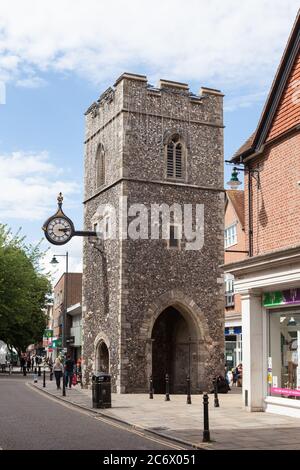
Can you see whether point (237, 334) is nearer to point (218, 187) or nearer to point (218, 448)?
point (218, 187)

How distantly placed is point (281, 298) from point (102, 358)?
15.8 meters

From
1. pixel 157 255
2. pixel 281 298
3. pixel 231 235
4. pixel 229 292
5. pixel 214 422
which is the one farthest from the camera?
pixel 231 235

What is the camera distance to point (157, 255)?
98.4ft

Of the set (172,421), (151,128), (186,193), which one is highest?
(151,128)

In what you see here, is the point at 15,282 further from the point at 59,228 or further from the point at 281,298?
the point at 281,298

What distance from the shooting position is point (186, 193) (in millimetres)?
31016

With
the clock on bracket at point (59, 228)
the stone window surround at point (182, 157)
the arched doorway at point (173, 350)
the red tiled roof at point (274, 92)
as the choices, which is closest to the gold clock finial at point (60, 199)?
the clock on bracket at point (59, 228)

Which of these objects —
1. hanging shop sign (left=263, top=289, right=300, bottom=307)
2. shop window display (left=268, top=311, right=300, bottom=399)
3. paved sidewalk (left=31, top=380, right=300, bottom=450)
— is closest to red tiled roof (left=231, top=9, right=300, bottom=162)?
hanging shop sign (left=263, top=289, right=300, bottom=307)

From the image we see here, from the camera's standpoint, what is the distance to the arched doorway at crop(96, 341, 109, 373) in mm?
31562

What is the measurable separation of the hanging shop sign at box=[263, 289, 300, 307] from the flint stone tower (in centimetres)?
1128

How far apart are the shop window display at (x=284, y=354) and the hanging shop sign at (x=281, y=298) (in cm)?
32

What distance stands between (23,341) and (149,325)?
37653 mm

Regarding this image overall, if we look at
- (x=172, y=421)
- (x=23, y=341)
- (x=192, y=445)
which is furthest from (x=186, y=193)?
(x=23, y=341)

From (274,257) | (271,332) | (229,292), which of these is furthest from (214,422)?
(229,292)
